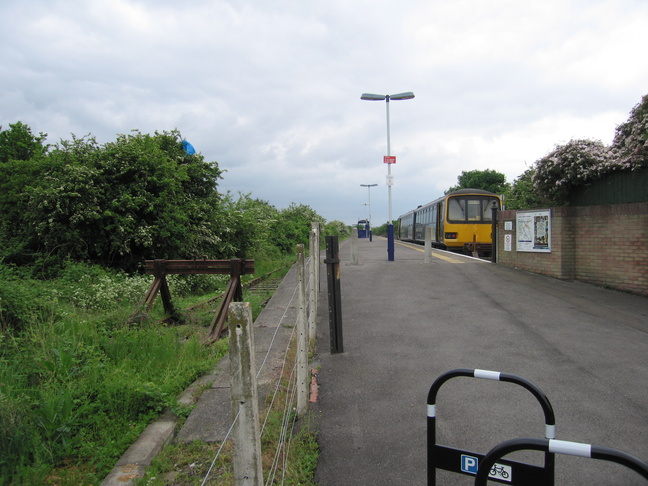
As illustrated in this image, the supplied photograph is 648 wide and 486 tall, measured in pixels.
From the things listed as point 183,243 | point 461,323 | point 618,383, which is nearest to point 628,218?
point 461,323

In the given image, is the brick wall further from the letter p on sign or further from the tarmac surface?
the letter p on sign

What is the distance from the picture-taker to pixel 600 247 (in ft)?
35.2

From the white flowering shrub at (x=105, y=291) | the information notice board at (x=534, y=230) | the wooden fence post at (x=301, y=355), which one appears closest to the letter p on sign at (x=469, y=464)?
the wooden fence post at (x=301, y=355)

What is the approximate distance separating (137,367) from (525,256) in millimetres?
10984

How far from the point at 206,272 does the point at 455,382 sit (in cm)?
495

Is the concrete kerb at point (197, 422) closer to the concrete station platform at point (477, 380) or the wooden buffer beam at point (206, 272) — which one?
the concrete station platform at point (477, 380)

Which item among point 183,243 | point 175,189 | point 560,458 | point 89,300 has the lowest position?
point 560,458

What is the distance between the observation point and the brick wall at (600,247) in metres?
9.74

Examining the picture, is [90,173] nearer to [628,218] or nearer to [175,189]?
[175,189]

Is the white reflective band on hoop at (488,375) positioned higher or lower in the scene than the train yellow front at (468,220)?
lower

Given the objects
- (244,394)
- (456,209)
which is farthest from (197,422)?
(456,209)

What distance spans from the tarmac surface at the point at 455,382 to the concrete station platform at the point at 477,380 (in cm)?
2

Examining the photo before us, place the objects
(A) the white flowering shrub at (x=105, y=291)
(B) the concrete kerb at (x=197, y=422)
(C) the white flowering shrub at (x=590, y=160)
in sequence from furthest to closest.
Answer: (C) the white flowering shrub at (x=590, y=160)
(A) the white flowering shrub at (x=105, y=291)
(B) the concrete kerb at (x=197, y=422)

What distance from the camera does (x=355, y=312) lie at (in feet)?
28.6
